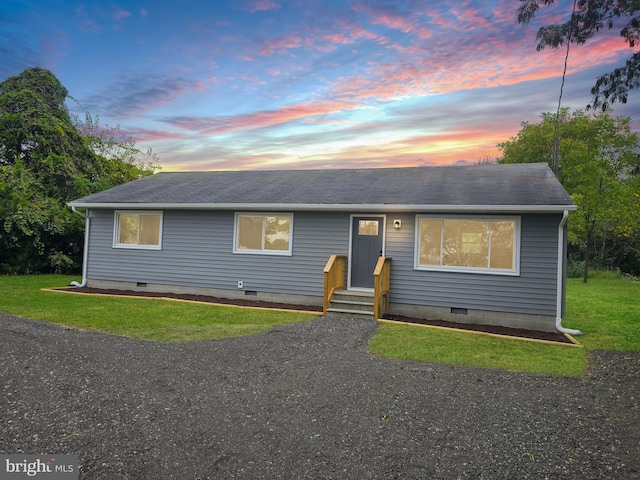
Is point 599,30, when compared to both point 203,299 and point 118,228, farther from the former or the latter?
point 118,228

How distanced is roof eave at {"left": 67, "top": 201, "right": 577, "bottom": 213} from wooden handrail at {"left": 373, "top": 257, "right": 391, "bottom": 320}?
46.6 inches

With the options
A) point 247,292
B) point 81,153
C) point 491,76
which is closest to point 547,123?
point 491,76

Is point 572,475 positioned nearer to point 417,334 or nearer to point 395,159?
point 417,334

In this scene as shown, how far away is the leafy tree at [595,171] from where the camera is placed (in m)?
18.5

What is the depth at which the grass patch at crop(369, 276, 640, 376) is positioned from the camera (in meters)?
5.80

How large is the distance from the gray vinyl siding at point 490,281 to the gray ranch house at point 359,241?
2 cm

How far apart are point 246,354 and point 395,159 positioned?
16.0m

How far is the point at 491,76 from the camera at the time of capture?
12.0 metres

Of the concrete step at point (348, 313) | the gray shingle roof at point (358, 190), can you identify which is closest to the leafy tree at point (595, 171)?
the gray shingle roof at point (358, 190)

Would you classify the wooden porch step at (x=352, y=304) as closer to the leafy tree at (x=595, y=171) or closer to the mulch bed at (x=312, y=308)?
the mulch bed at (x=312, y=308)

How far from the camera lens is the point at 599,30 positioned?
721 centimetres

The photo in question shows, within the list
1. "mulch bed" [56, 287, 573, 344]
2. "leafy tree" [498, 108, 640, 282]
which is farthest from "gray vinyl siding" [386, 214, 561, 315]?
"leafy tree" [498, 108, 640, 282]

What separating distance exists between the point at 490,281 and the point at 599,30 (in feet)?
16.0

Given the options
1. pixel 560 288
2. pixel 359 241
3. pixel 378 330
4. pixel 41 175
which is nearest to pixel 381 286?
pixel 378 330
